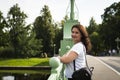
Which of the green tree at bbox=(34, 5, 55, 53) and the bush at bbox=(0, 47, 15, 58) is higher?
the green tree at bbox=(34, 5, 55, 53)

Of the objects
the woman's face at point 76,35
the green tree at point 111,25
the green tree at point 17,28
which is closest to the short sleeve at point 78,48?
the woman's face at point 76,35

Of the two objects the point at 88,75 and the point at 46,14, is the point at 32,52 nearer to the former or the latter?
the point at 46,14

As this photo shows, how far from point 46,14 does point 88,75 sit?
103173 millimetres

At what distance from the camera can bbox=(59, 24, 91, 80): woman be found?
5.05 meters

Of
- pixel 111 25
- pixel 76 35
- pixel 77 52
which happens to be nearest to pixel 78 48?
pixel 77 52

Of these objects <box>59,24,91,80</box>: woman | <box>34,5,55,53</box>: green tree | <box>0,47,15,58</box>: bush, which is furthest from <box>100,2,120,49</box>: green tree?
<box>59,24,91,80</box>: woman

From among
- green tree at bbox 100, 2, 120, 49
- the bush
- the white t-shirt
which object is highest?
green tree at bbox 100, 2, 120, 49

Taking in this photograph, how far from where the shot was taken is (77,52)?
16.9ft

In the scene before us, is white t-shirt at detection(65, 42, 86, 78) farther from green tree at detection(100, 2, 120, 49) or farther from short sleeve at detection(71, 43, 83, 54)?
green tree at detection(100, 2, 120, 49)

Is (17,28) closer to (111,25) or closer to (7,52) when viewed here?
(7,52)

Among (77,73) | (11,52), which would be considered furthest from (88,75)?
(11,52)

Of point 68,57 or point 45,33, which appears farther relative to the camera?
point 45,33

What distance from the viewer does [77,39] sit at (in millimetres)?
5398

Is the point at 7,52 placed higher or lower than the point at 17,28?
lower
